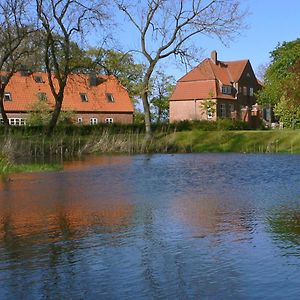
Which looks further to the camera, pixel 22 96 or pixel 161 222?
pixel 22 96

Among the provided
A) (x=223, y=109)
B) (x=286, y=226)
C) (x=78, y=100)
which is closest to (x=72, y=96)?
(x=78, y=100)

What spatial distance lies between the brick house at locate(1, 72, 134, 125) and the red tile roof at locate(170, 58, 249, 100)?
788 cm

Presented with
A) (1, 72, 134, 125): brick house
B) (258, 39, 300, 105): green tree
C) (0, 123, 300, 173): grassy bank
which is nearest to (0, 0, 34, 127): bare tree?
(0, 123, 300, 173): grassy bank

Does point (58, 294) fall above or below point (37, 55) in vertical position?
below

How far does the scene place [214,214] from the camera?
1069 cm

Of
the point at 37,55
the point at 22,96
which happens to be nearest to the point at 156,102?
the point at 22,96

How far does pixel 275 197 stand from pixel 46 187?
6.41 m

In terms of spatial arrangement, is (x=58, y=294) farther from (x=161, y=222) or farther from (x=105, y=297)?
(x=161, y=222)

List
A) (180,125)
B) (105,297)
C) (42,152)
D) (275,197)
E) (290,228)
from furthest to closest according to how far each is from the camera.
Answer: (180,125)
(42,152)
(275,197)
(290,228)
(105,297)

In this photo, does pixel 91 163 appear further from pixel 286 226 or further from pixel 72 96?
pixel 72 96

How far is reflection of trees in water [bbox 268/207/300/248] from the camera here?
816 cm

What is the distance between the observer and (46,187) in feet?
51.3

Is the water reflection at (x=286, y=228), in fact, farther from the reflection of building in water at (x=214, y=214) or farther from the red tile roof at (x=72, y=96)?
the red tile roof at (x=72, y=96)

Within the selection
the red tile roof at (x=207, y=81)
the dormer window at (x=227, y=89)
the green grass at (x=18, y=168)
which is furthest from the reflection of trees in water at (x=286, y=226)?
the dormer window at (x=227, y=89)
